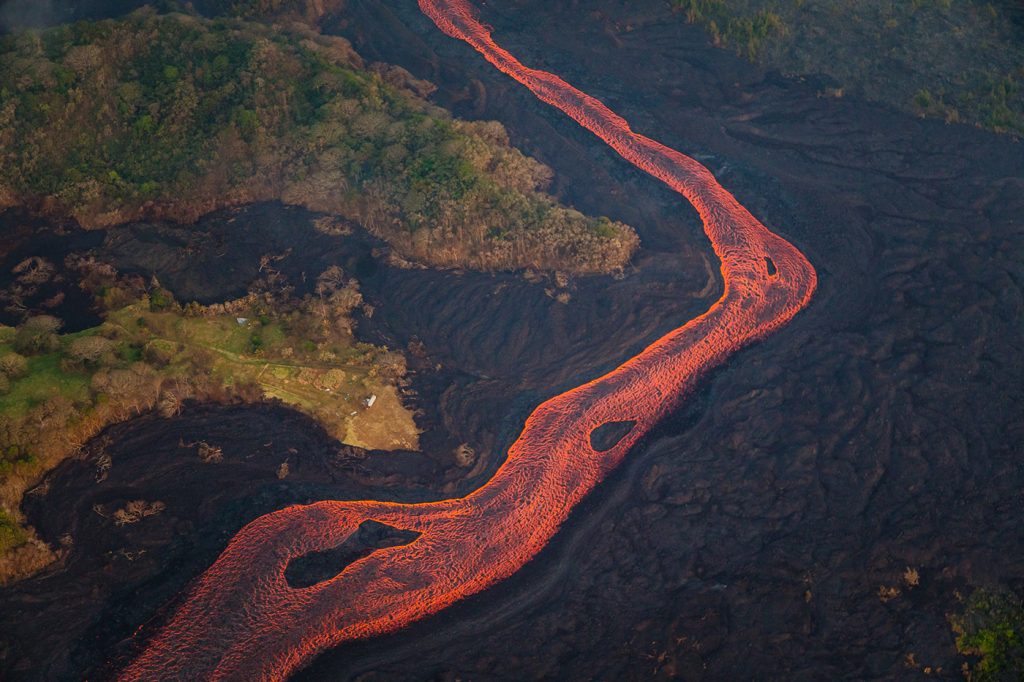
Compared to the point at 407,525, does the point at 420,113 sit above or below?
above

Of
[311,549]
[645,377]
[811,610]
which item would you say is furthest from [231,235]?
[811,610]

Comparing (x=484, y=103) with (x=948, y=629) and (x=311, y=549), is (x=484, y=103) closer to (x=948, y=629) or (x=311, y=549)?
(x=311, y=549)

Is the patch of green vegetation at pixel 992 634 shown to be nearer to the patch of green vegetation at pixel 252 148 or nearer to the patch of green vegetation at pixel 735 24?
the patch of green vegetation at pixel 252 148

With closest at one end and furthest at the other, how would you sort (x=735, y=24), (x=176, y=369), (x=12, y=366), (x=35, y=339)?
(x=12, y=366) → (x=35, y=339) → (x=176, y=369) → (x=735, y=24)

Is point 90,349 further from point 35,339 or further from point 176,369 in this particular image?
point 176,369

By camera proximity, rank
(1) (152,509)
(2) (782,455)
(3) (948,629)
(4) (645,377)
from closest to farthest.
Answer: (3) (948,629)
(1) (152,509)
(2) (782,455)
(4) (645,377)

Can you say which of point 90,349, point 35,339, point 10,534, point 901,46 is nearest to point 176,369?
point 90,349

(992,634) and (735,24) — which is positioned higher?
(735,24)
